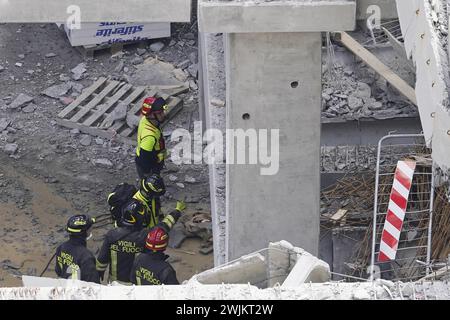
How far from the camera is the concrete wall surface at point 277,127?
898 centimetres

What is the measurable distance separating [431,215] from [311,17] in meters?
2.57

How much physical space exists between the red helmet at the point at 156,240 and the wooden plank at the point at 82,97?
5.55 meters

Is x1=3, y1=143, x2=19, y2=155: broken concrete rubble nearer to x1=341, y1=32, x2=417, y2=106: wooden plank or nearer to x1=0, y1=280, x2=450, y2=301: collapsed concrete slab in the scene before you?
x1=341, y1=32, x2=417, y2=106: wooden plank

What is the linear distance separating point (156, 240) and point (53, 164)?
16.0ft

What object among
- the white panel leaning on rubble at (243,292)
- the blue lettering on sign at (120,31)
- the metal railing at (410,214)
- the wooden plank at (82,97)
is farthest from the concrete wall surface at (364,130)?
the white panel leaning on rubble at (243,292)

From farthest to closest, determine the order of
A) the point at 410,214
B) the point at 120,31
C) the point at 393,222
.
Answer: the point at 120,31
the point at 410,214
the point at 393,222

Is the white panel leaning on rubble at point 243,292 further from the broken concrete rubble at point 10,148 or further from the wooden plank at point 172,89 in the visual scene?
the wooden plank at point 172,89

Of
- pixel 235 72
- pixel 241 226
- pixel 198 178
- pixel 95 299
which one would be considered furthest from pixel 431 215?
pixel 95 299

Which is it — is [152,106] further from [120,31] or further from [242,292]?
[242,292]

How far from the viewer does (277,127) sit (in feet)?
30.7

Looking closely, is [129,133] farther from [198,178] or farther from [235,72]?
[235,72]

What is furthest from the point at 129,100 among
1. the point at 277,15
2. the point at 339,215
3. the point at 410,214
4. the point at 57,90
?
the point at 277,15

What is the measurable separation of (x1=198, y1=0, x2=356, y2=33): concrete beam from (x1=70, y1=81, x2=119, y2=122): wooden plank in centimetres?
623

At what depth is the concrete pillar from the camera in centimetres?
866
